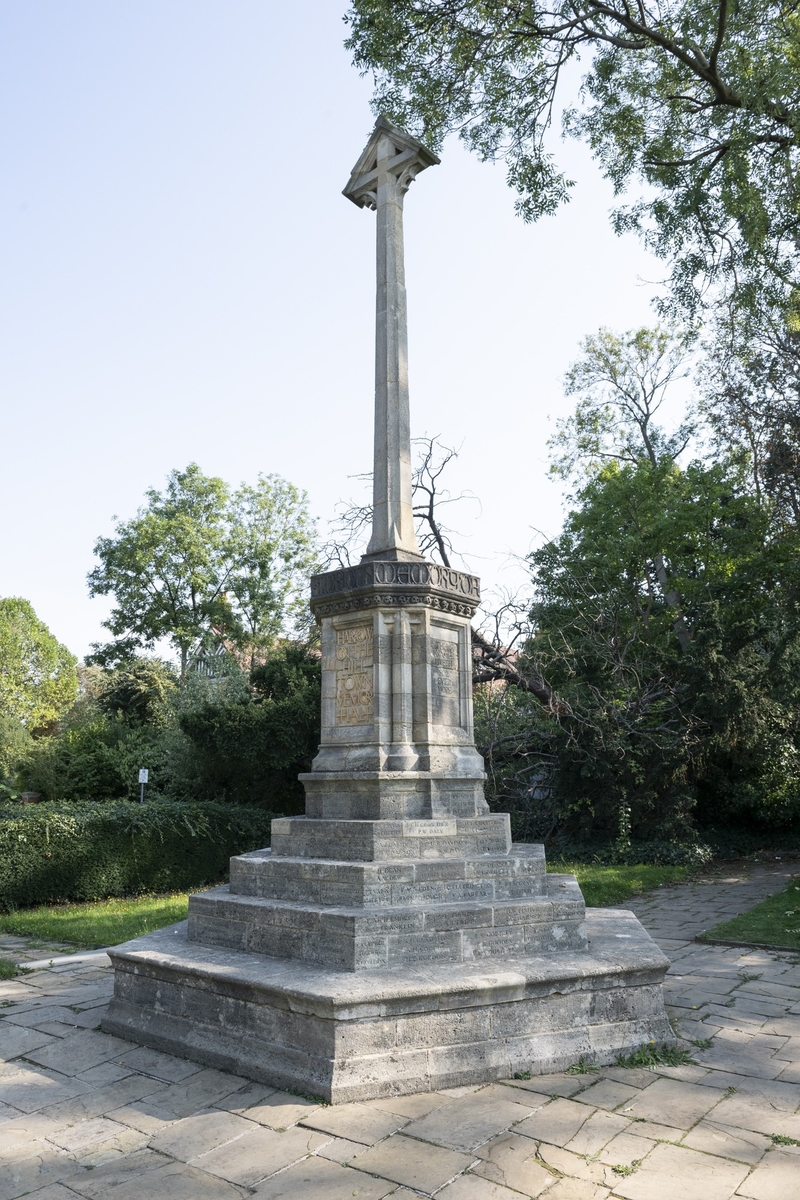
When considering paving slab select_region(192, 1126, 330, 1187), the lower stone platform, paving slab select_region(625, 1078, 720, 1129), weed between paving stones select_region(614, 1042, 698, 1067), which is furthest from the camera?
weed between paving stones select_region(614, 1042, 698, 1067)

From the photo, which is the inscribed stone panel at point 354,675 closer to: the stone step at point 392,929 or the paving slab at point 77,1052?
the stone step at point 392,929

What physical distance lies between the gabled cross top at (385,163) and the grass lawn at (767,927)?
797 cm

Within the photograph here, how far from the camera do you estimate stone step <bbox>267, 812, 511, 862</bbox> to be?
5746 millimetres

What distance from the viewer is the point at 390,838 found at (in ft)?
18.9

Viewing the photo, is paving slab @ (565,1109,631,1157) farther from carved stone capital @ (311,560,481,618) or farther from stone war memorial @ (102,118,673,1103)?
carved stone capital @ (311,560,481,618)

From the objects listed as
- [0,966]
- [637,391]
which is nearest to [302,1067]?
[0,966]

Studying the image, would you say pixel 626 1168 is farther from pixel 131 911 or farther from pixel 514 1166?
pixel 131 911

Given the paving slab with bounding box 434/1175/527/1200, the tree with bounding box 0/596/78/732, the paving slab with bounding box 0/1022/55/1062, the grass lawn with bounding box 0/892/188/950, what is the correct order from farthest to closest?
the tree with bounding box 0/596/78/732, the grass lawn with bounding box 0/892/188/950, the paving slab with bounding box 0/1022/55/1062, the paving slab with bounding box 434/1175/527/1200

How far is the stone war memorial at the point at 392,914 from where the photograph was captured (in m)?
4.43

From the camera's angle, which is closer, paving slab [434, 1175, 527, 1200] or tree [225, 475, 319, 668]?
paving slab [434, 1175, 527, 1200]

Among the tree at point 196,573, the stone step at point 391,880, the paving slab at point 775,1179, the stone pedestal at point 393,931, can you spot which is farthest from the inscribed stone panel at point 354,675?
the tree at point 196,573

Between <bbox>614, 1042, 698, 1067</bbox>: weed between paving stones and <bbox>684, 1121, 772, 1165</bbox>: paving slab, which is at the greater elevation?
<bbox>614, 1042, 698, 1067</bbox>: weed between paving stones

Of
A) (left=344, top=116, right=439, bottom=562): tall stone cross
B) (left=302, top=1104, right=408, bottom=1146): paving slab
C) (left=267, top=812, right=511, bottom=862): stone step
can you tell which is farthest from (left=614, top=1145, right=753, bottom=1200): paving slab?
(left=344, top=116, right=439, bottom=562): tall stone cross

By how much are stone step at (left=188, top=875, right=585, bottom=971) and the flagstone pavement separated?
803 millimetres
